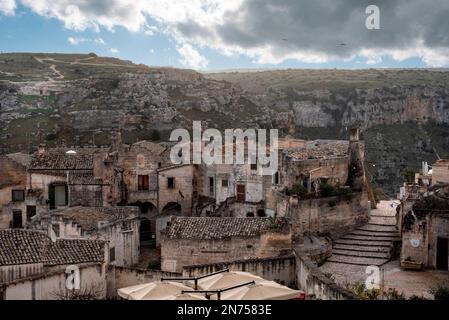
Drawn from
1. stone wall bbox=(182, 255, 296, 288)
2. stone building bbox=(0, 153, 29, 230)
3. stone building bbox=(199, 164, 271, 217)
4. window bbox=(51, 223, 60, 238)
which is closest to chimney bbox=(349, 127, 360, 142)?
stone building bbox=(199, 164, 271, 217)

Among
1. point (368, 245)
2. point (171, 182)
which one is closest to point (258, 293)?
point (368, 245)

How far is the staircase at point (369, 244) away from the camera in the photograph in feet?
94.9

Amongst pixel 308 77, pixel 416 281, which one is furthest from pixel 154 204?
pixel 308 77

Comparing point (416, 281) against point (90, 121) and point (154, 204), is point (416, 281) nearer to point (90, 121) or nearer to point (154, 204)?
point (154, 204)

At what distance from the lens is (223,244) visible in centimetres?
2930

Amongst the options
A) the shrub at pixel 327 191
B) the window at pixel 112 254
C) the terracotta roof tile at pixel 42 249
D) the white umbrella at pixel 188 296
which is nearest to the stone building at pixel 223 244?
the window at pixel 112 254

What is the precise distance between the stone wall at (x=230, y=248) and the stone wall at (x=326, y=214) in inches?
114

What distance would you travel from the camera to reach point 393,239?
31.1 meters

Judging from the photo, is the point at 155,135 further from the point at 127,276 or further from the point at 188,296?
the point at 188,296

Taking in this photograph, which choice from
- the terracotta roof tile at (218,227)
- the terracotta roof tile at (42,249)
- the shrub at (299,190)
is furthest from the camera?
the shrub at (299,190)

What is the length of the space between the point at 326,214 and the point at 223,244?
689 cm

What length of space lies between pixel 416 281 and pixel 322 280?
674 centimetres

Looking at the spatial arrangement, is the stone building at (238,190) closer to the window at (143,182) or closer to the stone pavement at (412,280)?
the window at (143,182)

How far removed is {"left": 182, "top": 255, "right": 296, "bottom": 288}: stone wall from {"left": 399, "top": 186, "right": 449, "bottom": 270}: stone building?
542 cm
